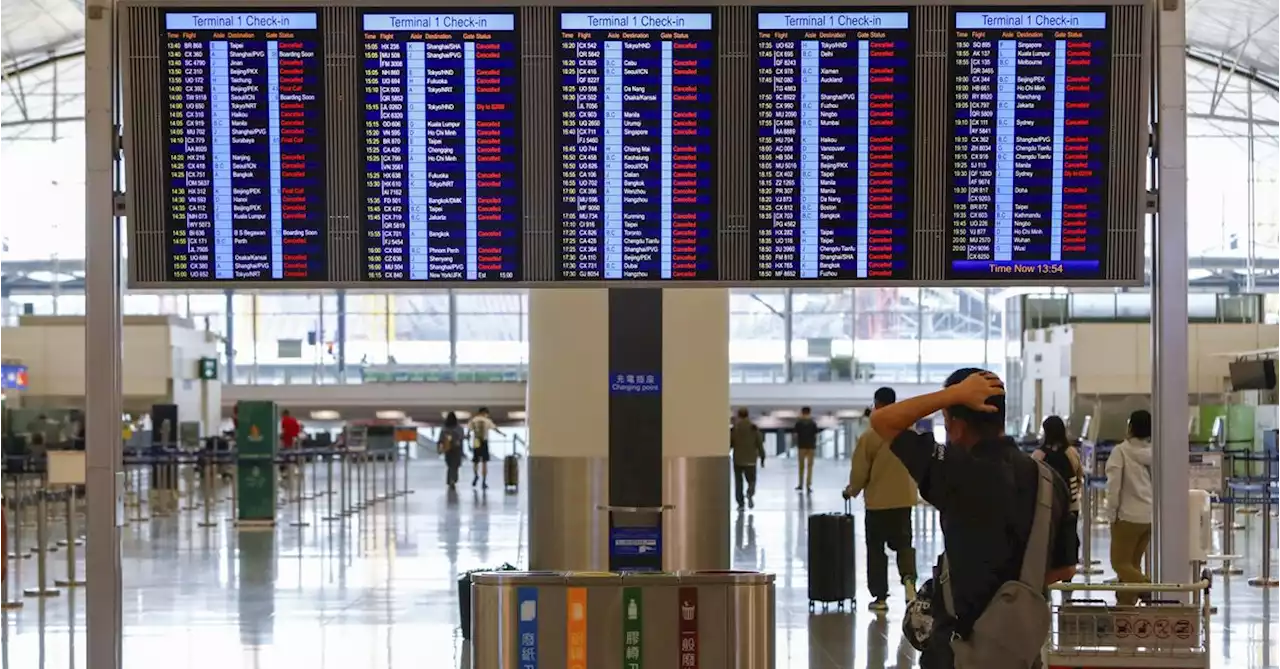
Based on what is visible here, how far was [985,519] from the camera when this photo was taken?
5258 millimetres

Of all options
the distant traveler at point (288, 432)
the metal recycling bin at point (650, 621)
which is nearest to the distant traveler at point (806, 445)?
the distant traveler at point (288, 432)

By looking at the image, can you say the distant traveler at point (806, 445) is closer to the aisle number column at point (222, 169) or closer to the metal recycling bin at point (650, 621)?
the metal recycling bin at point (650, 621)

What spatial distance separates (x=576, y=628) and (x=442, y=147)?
2377 mm

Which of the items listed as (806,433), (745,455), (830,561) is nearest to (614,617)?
(830,561)

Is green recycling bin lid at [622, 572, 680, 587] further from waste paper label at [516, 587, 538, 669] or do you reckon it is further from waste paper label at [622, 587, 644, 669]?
waste paper label at [516, 587, 538, 669]

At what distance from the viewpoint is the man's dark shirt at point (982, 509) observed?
17.2ft

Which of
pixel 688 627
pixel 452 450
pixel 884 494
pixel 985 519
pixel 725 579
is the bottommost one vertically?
pixel 452 450

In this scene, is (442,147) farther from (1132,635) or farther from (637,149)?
(1132,635)

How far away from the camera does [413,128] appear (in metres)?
7.63

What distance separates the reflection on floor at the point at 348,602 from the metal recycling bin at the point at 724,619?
2675 millimetres

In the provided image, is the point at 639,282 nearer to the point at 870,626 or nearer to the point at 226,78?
the point at 226,78

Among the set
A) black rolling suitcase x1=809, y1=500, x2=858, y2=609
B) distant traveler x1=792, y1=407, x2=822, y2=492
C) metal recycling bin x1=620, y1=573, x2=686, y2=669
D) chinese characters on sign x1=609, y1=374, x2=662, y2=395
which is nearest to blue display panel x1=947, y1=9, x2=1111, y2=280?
metal recycling bin x1=620, y1=573, x2=686, y2=669

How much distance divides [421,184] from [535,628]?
7.17 ft

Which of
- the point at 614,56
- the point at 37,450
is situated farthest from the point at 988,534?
the point at 37,450
